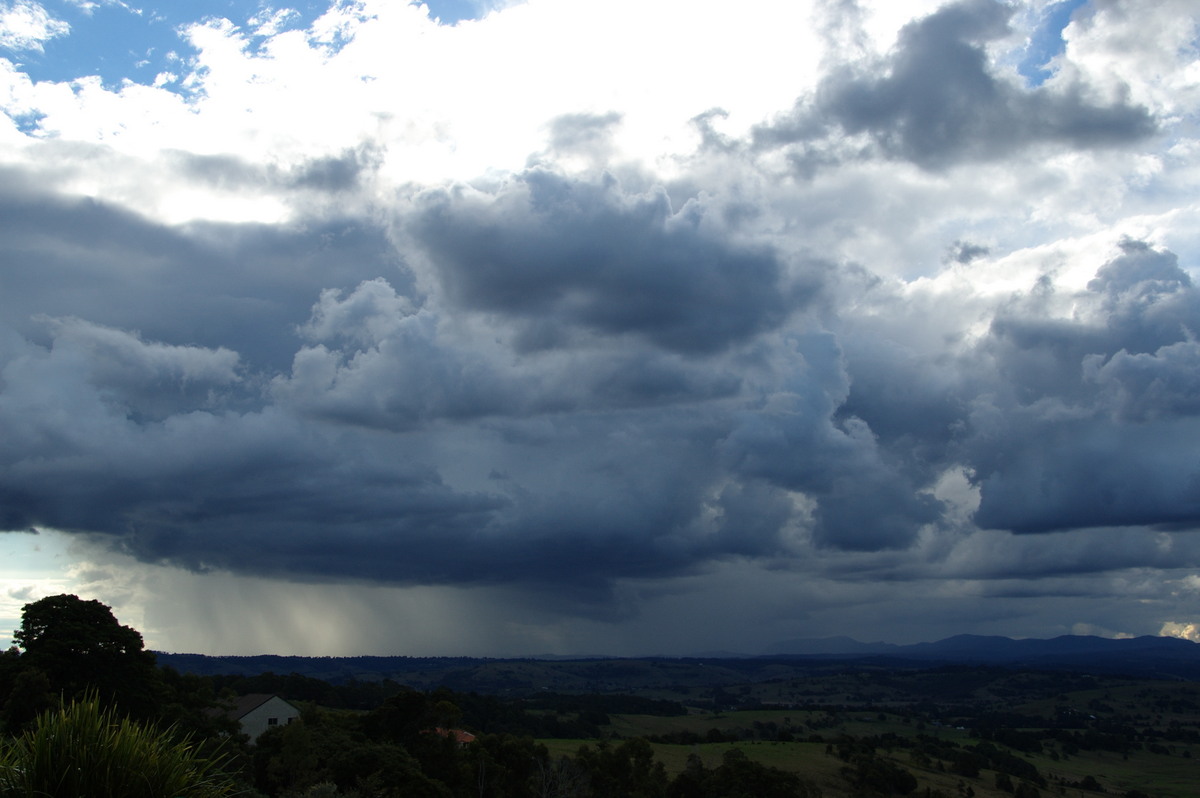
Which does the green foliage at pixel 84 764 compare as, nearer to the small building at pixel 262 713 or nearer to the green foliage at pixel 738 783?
the green foliage at pixel 738 783

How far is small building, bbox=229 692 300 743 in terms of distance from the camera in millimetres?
111000

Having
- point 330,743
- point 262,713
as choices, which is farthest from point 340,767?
point 262,713

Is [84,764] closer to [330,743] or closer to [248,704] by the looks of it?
[330,743]

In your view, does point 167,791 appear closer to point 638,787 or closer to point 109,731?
point 109,731

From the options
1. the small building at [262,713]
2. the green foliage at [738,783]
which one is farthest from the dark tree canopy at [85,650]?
the green foliage at [738,783]

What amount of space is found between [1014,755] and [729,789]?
132 metres

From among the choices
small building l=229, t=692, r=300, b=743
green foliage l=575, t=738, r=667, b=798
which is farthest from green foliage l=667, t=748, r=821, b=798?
small building l=229, t=692, r=300, b=743

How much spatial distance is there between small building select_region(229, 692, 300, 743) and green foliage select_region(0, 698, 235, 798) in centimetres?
10324

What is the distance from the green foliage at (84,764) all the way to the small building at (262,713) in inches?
4065

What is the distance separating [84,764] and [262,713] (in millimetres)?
110073

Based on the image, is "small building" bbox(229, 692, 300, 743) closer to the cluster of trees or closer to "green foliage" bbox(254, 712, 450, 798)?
the cluster of trees

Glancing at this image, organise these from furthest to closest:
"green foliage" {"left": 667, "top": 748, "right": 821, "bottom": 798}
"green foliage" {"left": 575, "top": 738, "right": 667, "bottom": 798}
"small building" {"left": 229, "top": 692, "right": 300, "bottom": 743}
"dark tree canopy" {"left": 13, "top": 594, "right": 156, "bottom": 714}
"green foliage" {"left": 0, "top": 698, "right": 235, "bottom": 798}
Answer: "small building" {"left": 229, "top": 692, "right": 300, "bottom": 743}
"green foliage" {"left": 575, "top": 738, "right": 667, "bottom": 798}
"green foliage" {"left": 667, "top": 748, "right": 821, "bottom": 798}
"dark tree canopy" {"left": 13, "top": 594, "right": 156, "bottom": 714}
"green foliage" {"left": 0, "top": 698, "right": 235, "bottom": 798}

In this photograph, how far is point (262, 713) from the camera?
373ft

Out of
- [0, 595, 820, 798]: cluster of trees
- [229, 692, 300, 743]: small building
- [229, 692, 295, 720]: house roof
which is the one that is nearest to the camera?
[0, 595, 820, 798]: cluster of trees
